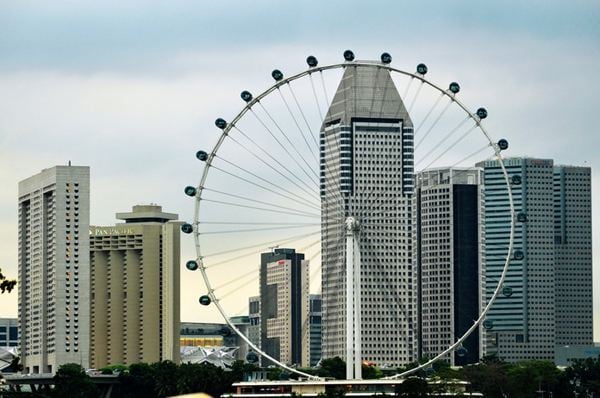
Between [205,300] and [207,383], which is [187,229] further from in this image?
[207,383]

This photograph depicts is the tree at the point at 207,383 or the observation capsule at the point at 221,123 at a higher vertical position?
the observation capsule at the point at 221,123

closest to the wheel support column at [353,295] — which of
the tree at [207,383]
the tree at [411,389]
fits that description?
the tree at [411,389]

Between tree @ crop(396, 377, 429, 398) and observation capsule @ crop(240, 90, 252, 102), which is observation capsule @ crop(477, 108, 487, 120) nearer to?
observation capsule @ crop(240, 90, 252, 102)

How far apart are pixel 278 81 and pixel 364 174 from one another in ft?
233

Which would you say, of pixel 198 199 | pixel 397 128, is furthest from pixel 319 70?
pixel 397 128

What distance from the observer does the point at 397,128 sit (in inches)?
7505

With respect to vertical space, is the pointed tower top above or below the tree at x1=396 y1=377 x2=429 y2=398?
above

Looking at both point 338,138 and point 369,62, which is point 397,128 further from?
point 369,62

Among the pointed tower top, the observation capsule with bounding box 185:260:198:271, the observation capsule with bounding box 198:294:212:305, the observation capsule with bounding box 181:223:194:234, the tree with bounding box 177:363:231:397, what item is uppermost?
the pointed tower top

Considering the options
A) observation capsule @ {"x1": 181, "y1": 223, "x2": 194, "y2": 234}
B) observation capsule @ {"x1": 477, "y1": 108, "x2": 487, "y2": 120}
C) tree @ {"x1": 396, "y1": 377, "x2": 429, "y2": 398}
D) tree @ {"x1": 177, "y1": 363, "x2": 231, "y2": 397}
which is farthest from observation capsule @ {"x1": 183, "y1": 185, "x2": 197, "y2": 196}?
tree @ {"x1": 177, "y1": 363, "x2": 231, "y2": 397}

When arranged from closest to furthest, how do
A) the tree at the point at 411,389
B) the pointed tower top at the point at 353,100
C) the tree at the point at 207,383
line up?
1. the tree at the point at 411,389
2. the pointed tower top at the point at 353,100
3. the tree at the point at 207,383

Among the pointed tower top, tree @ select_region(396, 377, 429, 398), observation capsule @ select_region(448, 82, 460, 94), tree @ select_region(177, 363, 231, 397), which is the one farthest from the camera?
tree @ select_region(177, 363, 231, 397)

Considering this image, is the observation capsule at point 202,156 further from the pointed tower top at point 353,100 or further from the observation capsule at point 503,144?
the pointed tower top at point 353,100

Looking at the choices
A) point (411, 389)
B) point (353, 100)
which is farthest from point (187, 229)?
point (353, 100)
